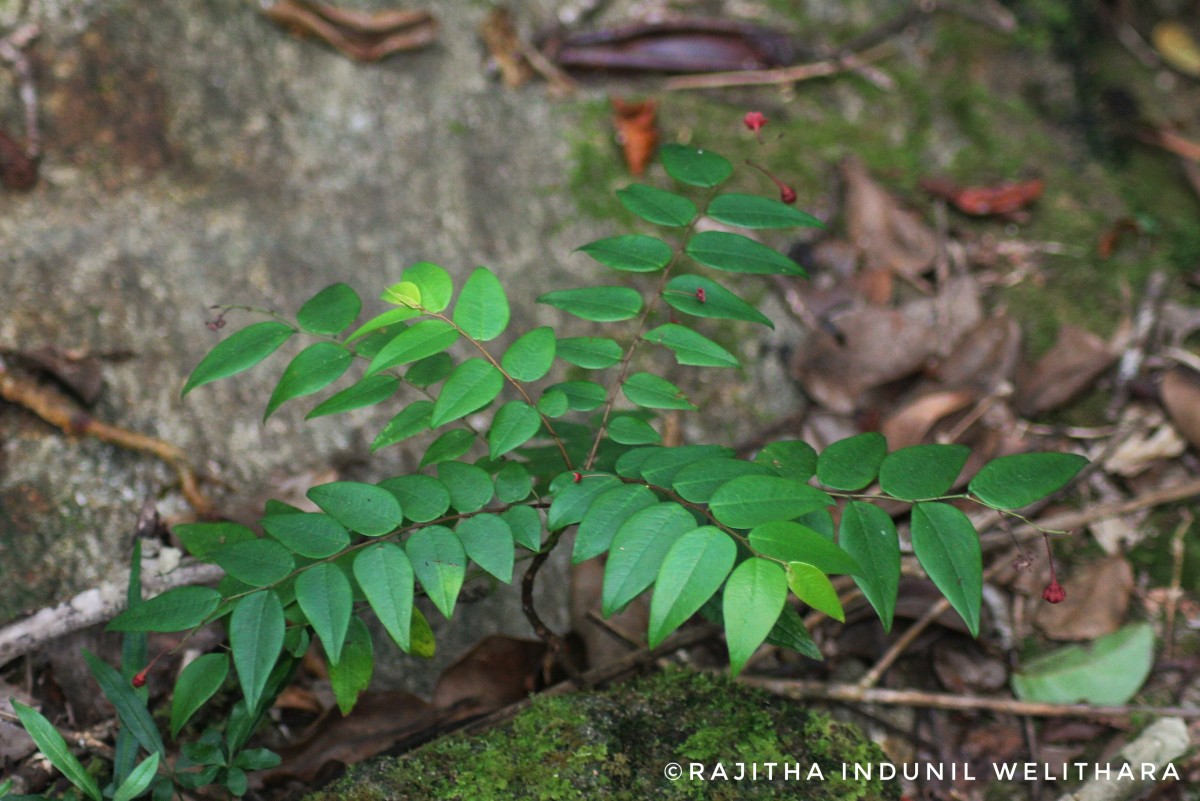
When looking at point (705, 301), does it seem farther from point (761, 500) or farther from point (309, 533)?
point (309, 533)

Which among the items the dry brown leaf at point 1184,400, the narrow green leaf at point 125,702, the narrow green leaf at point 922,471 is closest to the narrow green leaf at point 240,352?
the narrow green leaf at point 125,702

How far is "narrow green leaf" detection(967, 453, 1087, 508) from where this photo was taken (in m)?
1.49

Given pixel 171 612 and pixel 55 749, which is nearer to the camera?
pixel 171 612

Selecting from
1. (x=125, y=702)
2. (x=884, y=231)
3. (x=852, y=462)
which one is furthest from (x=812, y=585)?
(x=884, y=231)

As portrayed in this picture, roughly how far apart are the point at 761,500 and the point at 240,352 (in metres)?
0.90

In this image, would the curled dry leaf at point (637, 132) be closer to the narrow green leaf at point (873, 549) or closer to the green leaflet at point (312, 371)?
the green leaflet at point (312, 371)

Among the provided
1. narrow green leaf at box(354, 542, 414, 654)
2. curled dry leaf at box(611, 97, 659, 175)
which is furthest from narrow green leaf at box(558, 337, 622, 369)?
curled dry leaf at box(611, 97, 659, 175)

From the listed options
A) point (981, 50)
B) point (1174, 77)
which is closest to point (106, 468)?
point (981, 50)

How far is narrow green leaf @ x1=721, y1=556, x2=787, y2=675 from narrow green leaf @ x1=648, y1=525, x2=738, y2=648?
26mm

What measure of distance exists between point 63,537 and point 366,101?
63.4 inches

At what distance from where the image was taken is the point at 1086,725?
217 cm

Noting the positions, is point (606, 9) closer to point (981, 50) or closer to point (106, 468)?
point (981, 50)

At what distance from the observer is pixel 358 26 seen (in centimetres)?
306

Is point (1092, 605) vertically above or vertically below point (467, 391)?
below
